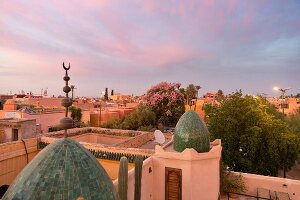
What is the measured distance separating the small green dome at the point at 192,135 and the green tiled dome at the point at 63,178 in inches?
A: 258

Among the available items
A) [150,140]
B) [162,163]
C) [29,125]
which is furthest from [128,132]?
[162,163]

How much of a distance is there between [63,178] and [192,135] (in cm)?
718

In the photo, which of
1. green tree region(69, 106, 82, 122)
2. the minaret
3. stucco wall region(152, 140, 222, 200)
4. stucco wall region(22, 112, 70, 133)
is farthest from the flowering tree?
the minaret

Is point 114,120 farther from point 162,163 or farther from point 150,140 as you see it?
point 162,163

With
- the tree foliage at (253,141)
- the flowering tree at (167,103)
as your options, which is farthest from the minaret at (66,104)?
the flowering tree at (167,103)

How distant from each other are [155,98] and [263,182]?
20283mm

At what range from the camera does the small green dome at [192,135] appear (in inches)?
381

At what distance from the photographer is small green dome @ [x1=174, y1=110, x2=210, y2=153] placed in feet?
31.7

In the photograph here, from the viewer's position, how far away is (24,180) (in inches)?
126

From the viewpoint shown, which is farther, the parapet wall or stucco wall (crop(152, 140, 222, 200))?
the parapet wall

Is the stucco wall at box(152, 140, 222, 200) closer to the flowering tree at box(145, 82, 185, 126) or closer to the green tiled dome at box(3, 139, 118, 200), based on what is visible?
the green tiled dome at box(3, 139, 118, 200)

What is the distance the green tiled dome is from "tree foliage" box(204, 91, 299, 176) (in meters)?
13.7

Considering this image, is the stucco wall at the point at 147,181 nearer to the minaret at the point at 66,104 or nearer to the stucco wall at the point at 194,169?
the stucco wall at the point at 194,169

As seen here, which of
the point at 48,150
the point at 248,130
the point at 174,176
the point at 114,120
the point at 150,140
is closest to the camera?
the point at 48,150
